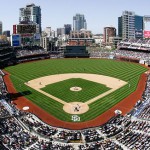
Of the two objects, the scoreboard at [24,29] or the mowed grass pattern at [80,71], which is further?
the scoreboard at [24,29]

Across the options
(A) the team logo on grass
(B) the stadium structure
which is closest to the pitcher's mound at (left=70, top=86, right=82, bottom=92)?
(B) the stadium structure

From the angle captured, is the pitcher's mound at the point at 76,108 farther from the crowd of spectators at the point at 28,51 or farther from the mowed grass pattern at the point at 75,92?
the crowd of spectators at the point at 28,51

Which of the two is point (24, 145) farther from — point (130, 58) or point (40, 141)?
point (130, 58)

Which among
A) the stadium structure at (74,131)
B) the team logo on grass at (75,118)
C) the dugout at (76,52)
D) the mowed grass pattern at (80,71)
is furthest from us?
the dugout at (76,52)

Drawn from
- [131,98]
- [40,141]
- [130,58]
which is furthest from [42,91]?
[130,58]

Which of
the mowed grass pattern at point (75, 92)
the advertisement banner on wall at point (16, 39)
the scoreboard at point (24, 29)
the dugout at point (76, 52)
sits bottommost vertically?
the mowed grass pattern at point (75, 92)

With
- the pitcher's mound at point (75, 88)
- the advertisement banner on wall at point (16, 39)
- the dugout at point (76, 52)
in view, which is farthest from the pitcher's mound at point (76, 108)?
the dugout at point (76, 52)

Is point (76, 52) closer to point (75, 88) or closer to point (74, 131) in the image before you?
point (75, 88)
